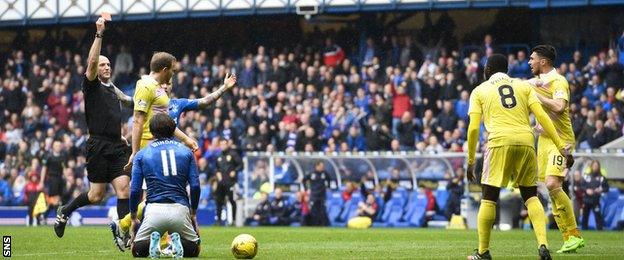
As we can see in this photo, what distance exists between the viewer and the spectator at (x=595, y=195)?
25719mm

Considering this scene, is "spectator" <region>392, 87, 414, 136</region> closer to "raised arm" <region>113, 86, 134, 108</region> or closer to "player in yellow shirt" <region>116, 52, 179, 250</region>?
"raised arm" <region>113, 86, 134, 108</region>

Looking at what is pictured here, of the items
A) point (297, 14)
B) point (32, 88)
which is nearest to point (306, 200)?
point (297, 14)

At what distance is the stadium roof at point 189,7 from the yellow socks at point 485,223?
2031 centimetres

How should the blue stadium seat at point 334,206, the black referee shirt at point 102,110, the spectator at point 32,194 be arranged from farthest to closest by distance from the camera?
1. the spectator at point 32,194
2. the blue stadium seat at point 334,206
3. the black referee shirt at point 102,110

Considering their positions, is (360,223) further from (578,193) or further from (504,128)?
(504,128)

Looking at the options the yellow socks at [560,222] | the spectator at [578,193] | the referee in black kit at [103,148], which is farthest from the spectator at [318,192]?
the yellow socks at [560,222]

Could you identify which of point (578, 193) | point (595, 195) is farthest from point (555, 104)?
point (578, 193)

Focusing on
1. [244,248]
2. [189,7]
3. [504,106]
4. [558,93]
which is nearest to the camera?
[504,106]

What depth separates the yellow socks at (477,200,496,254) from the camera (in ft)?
40.7

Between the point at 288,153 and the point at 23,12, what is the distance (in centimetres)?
1313

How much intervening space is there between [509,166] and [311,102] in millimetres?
20048

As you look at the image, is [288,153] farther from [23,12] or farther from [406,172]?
[23,12]

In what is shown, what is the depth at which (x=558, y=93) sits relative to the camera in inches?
592

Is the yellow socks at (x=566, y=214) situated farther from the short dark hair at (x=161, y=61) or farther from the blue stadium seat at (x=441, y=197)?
the blue stadium seat at (x=441, y=197)
